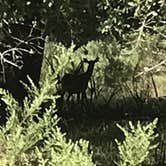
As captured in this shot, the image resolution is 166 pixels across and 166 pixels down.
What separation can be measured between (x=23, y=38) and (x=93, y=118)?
5.82 ft

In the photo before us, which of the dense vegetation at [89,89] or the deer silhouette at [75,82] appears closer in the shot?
the dense vegetation at [89,89]

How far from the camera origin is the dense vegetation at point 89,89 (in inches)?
190

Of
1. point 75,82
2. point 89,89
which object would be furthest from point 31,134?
point 89,89

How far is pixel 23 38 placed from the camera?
887cm

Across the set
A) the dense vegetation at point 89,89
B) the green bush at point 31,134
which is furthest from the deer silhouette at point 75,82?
the green bush at point 31,134

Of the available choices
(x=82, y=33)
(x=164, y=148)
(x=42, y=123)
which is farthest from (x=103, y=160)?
(x=42, y=123)

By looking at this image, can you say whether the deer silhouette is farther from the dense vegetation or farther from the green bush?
the green bush

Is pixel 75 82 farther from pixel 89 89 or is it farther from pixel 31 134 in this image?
pixel 31 134

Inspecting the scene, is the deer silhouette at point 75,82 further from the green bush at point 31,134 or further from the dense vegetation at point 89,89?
the green bush at point 31,134

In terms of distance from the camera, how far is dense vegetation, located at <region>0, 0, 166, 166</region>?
483cm

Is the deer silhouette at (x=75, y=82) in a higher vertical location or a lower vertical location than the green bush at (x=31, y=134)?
higher

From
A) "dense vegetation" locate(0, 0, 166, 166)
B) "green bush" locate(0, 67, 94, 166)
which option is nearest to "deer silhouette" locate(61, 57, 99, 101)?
"dense vegetation" locate(0, 0, 166, 166)

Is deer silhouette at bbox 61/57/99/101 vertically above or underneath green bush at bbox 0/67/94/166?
above

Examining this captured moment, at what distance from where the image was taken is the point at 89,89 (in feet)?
35.5
